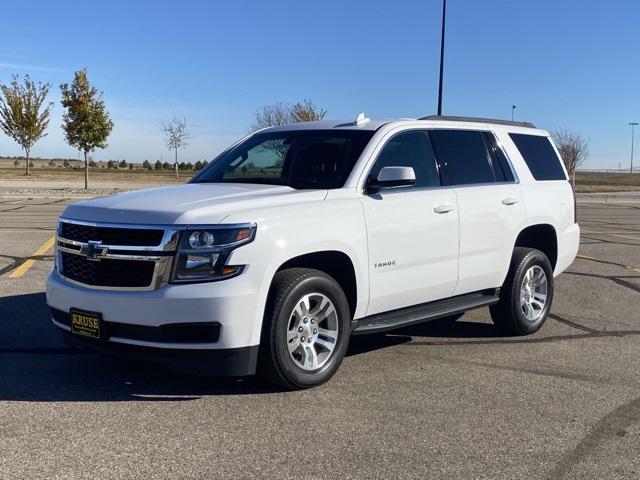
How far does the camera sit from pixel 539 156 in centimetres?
720

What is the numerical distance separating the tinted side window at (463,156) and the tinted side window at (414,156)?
0.12 meters

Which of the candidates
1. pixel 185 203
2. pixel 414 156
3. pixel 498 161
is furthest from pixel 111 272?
pixel 498 161

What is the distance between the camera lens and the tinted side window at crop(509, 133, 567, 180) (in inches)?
276

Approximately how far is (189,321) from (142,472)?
1.04 meters

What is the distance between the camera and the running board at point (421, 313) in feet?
17.4

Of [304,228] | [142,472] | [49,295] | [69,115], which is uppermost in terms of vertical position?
[69,115]

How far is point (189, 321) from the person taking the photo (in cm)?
436

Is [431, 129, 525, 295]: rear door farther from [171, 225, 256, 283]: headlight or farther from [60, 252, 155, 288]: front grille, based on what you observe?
[60, 252, 155, 288]: front grille

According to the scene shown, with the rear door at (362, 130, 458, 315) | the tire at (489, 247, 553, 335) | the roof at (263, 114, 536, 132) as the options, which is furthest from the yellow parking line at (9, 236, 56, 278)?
the tire at (489, 247, 553, 335)

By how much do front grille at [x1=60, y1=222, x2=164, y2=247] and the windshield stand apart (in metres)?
1.35

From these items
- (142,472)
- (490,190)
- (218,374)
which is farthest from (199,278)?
(490,190)

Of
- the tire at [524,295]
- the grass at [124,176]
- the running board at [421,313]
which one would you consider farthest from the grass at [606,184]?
the running board at [421,313]

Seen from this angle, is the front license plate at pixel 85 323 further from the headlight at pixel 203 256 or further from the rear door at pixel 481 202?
the rear door at pixel 481 202

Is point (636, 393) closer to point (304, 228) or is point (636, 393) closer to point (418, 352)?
point (418, 352)
